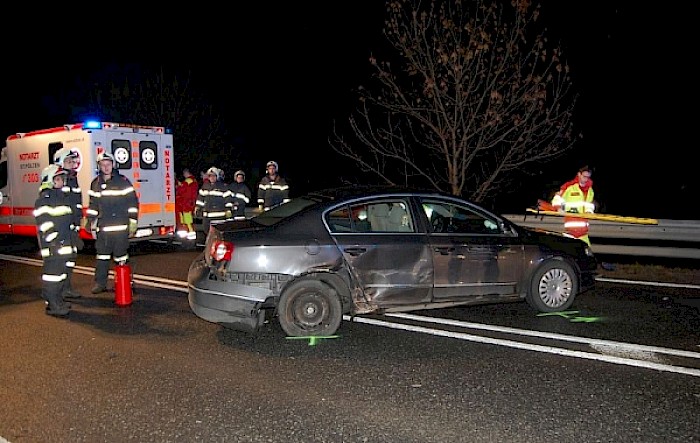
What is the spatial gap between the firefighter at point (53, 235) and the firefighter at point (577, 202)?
651 centimetres

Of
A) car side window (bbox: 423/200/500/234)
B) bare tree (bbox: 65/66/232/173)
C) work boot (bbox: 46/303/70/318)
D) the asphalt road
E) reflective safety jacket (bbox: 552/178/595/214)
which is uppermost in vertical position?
bare tree (bbox: 65/66/232/173)

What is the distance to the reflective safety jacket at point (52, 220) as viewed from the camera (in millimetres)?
7711

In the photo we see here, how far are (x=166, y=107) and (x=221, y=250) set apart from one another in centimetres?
2219

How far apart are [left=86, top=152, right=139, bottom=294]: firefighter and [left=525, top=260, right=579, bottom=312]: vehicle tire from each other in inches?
205

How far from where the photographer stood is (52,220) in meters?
7.75

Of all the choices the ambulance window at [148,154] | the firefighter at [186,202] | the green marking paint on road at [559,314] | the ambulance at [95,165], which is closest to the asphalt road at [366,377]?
the green marking paint on road at [559,314]

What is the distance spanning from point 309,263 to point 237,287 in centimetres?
73

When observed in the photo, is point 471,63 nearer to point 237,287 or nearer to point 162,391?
point 237,287

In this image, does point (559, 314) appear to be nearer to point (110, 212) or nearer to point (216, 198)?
point (110, 212)

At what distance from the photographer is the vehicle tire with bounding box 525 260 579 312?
750 centimetres

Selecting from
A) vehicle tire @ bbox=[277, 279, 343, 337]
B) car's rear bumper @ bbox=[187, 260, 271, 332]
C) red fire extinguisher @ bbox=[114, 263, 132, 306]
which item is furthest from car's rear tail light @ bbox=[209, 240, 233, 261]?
red fire extinguisher @ bbox=[114, 263, 132, 306]

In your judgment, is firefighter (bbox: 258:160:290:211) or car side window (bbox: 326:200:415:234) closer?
car side window (bbox: 326:200:415:234)

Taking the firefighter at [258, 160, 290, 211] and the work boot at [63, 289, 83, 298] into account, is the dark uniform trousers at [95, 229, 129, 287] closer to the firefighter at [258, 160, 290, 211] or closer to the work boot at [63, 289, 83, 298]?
the work boot at [63, 289, 83, 298]

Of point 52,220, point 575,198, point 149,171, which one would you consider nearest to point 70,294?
point 52,220
